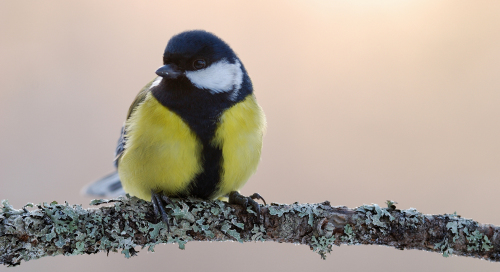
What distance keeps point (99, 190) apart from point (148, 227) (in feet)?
2.93

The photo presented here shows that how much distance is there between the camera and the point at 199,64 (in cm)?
158

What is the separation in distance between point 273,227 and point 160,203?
0.39m

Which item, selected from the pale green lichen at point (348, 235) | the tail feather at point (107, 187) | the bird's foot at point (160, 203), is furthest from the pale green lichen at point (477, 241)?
the tail feather at point (107, 187)

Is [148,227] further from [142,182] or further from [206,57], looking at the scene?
[206,57]

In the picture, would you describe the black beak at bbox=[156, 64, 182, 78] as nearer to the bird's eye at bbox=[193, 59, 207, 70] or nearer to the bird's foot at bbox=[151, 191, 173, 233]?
the bird's eye at bbox=[193, 59, 207, 70]

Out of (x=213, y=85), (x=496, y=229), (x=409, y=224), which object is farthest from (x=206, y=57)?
(x=496, y=229)

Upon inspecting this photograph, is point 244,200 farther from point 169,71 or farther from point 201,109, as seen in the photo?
point 169,71

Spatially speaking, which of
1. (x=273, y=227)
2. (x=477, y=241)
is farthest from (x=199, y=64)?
(x=477, y=241)

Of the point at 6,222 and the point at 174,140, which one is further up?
the point at 174,140

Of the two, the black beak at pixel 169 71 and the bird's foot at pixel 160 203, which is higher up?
the black beak at pixel 169 71

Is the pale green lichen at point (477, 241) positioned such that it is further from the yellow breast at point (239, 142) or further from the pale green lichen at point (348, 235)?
the yellow breast at point (239, 142)

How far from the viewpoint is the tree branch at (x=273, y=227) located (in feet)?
4.41

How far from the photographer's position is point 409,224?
1.45 m

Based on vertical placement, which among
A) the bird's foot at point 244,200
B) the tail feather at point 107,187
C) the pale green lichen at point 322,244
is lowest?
the tail feather at point 107,187
